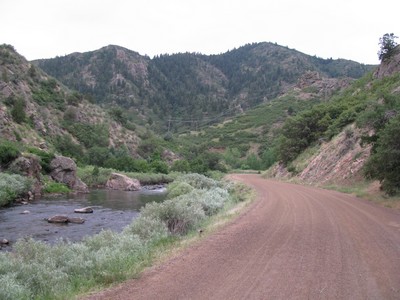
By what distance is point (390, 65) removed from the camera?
6019cm

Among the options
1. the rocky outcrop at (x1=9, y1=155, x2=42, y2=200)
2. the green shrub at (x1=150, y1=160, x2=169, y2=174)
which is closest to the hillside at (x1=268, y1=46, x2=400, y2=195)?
the green shrub at (x1=150, y1=160, x2=169, y2=174)

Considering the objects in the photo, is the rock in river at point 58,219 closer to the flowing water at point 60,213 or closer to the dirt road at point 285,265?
the flowing water at point 60,213

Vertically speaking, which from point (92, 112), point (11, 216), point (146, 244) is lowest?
point (11, 216)

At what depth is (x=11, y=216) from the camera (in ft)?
92.7

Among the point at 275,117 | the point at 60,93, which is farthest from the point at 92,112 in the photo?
the point at 275,117

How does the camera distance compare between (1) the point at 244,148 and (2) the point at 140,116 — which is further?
(2) the point at 140,116

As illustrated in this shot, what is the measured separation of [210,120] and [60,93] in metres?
99.6

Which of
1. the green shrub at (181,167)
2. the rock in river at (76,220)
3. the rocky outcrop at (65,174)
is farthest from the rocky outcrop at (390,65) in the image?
the rock in river at (76,220)

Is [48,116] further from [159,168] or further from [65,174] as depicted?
[65,174]

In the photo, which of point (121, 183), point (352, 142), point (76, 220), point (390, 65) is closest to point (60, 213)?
point (76, 220)

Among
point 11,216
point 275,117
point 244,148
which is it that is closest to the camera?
point 11,216

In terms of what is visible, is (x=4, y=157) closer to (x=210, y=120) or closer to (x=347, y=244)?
(x=347, y=244)

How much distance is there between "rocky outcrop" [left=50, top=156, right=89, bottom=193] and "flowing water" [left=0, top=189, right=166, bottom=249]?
9.84 meters

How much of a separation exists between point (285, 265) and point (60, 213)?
24774 millimetres
